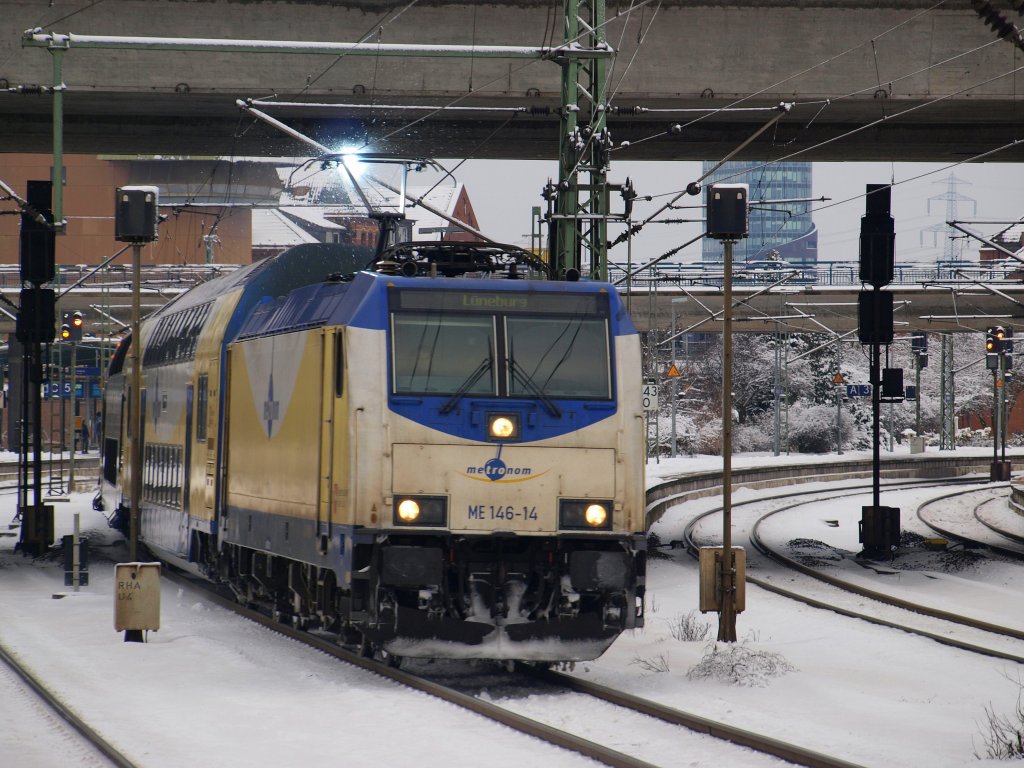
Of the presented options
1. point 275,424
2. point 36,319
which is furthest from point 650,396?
point 275,424

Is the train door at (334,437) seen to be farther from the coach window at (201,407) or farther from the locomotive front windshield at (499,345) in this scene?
the coach window at (201,407)

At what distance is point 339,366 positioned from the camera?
12.3 meters

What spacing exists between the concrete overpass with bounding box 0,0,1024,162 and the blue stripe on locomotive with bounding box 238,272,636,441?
8.81 m

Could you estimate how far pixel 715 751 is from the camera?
9.58 meters

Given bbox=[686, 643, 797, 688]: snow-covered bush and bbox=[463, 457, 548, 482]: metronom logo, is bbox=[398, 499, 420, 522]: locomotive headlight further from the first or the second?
bbox=[686, 643, 797, 688]: snow-covered bush

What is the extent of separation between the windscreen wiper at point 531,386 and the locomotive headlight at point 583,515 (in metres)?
0.74

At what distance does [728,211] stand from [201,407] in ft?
21.7

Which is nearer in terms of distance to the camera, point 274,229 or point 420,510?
point 420,510

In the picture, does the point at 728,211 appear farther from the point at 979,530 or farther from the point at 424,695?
the point at 979,530

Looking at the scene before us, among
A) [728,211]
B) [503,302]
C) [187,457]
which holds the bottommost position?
[187,457]

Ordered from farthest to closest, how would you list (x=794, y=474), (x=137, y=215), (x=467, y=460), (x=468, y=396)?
(x=794, y=474) → (x=137, y=215) → (x=468, y=396) → (x=467, y=460)

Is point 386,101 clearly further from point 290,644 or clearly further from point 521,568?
point 521,568

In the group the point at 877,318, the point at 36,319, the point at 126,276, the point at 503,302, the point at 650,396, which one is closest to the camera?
the point at 503,302

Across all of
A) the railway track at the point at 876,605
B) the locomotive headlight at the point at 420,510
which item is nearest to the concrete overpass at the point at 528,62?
the railway track at the point at 876,605
